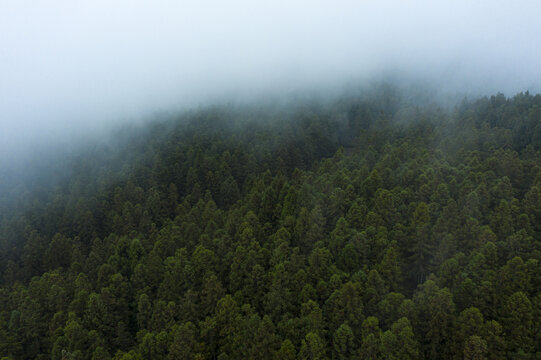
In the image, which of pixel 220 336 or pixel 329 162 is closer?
pixel 220 336

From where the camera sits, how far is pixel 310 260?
40281 mm

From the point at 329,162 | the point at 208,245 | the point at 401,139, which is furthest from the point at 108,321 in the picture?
the point at 401,139

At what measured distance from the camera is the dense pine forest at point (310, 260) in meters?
31.8

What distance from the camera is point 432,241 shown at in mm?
40844

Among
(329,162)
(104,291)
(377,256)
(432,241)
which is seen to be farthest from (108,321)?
(329,162)

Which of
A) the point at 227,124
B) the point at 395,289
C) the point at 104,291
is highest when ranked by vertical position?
the point at 227,124

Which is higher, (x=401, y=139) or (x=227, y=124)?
(x=227, y=124)

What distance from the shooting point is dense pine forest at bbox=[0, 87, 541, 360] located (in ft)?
104

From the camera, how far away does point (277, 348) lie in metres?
32.3

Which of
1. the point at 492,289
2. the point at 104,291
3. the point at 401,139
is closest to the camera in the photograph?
Answer: the point at 492,289

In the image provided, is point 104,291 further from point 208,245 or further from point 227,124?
point 227,124

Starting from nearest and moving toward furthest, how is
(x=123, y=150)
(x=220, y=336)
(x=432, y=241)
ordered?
(x=220, y=336) < (x=432, y=241) < (x=123, y=150)

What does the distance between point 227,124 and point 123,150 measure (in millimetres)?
35848

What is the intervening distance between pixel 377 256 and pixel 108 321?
35645 mm
